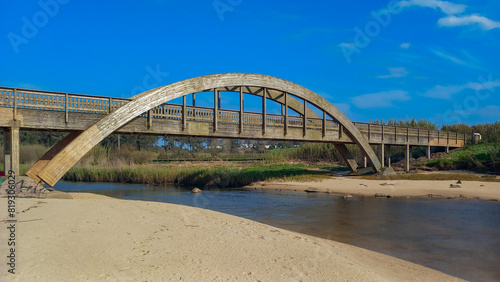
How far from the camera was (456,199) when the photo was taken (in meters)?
19.2

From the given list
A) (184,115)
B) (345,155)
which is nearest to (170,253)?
(184,115)

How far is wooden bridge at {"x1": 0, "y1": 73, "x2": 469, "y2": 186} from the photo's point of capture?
49.3 feet

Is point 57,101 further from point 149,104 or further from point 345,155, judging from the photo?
point 345,155

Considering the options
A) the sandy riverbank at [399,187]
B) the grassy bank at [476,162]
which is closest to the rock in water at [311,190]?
the sandy riverbank at [399,187]

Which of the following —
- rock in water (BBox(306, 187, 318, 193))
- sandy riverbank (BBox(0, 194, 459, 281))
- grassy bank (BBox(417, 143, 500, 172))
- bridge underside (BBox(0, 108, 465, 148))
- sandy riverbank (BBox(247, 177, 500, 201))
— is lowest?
rock in water (BBox(306, 187, 318, 193))

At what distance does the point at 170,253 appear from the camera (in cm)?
693

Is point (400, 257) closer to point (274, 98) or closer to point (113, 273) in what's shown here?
point (113, 273)

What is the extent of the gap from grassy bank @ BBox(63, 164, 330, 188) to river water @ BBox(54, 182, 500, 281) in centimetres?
759

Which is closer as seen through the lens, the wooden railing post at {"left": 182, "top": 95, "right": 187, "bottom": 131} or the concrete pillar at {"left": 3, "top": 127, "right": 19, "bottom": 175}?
the concrete pillar at {"left": 3, "top": 127, "right": 19, "bottom": 175}

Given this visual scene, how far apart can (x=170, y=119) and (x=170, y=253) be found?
531 inches

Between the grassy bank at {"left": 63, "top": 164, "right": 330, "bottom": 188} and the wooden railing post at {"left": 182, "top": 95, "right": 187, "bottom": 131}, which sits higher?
the wooden railing post at {"left": 182, "top": 95, "right": 187, "bottom": 131}

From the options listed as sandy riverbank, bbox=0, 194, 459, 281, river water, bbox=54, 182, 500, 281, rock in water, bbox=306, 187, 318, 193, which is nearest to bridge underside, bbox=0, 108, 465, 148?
rock in water, bbox=306, 187, 318, 193

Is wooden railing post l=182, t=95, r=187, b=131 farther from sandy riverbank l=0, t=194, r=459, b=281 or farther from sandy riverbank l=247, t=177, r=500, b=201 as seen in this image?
sandy riverbank l=0, t=194, r=459, b=281

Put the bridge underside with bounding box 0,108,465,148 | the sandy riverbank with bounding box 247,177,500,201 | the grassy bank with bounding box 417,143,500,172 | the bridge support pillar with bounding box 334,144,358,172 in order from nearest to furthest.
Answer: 1. the bridge underside with bounding box 0,108,465,148
2. the sandy riverbank with bounding box 247,177,500,201
3. the grassy bank with bounding box 417,143,500,172
4. the bridge support pillar with bounding box 334,144,358,172
